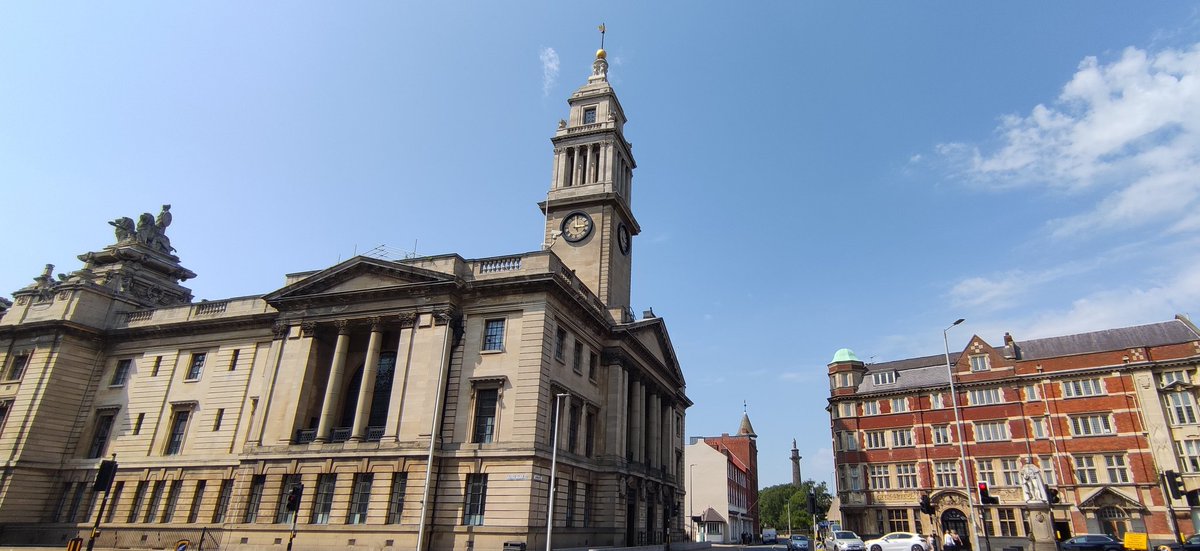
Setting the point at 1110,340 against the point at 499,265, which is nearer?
the point at 499,265

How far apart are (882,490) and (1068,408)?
15.5 metres

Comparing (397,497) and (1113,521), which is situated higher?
(1113,521)

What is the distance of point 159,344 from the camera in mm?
45031

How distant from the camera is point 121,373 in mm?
45562

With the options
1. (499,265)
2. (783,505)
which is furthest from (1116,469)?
(783,505)

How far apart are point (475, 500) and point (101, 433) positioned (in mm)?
29155

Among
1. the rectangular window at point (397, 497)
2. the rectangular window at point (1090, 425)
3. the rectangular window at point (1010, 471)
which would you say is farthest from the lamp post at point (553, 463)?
the rectangular window at point (1090, 425)

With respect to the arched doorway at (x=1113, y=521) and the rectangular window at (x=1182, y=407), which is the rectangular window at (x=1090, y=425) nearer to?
the rectangular window at (x=1182, y=407)

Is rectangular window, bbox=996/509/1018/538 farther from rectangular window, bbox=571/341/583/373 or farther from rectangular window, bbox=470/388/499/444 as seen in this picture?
rectangular window, bbox=470/388/499/444

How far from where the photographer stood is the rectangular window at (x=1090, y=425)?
48.5 meters

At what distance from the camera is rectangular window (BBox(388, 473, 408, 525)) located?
3247cm

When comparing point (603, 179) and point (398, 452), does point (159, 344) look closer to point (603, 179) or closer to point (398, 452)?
point (398, 452)

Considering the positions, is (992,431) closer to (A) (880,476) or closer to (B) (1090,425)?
(B) (1090,425)

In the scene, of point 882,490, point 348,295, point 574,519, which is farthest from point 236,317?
point 882,490
